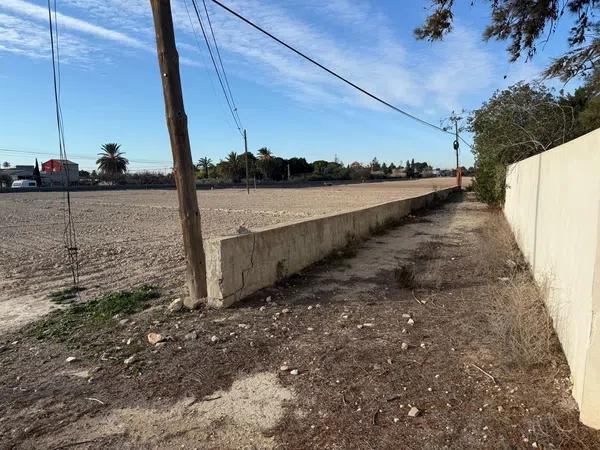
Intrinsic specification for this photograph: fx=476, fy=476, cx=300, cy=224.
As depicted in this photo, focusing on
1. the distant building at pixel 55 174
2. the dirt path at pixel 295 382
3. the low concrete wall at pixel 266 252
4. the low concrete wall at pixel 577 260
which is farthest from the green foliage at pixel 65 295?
the distant building at pixel 55 174

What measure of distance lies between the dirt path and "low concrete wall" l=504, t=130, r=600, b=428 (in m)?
0.27

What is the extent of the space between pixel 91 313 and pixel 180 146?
2.42 meters

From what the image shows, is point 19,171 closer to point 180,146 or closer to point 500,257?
point 180,146

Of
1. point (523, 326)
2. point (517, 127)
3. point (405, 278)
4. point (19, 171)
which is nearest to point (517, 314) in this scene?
point (523, 326)

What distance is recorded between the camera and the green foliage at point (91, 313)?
218 inches

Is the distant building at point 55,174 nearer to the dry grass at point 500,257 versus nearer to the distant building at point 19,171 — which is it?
the distant building at point 19,171

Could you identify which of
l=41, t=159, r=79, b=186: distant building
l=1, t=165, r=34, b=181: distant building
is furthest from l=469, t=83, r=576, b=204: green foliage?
l=1, t=165, r=34, b=181: distant building

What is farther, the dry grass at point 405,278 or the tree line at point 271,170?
the tree line at point 271,170

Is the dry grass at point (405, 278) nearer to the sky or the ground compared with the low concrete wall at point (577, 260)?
nearer to the ground

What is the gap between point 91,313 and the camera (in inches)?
239

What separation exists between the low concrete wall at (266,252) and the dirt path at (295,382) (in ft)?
0.98

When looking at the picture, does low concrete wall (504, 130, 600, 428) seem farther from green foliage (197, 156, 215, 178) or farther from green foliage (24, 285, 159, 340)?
green foliage (197, 156, 215, 178)

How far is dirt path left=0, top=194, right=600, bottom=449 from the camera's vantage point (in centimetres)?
324

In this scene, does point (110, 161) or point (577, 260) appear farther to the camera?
point (110, 161)
